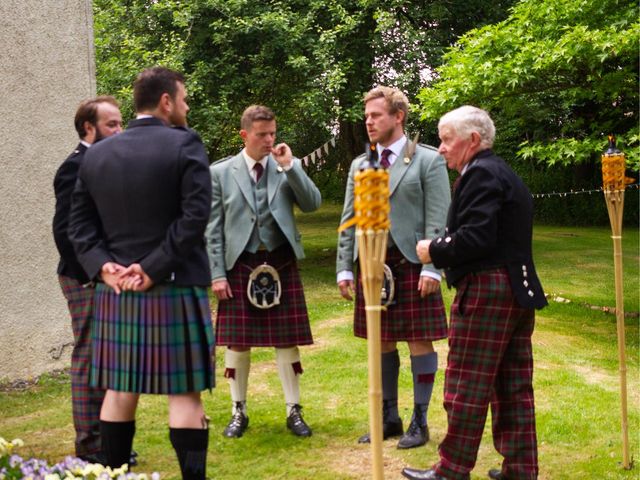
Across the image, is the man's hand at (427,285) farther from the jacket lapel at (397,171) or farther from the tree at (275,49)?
the tree at (275,49)

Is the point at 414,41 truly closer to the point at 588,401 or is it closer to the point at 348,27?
the point at 348,27

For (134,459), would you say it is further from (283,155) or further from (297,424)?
(283,155)

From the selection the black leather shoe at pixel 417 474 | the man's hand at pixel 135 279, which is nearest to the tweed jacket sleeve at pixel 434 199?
the black leather shoe at pixel 417 474

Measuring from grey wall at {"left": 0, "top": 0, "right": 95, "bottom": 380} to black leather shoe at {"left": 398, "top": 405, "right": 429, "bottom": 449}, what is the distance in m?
3.71

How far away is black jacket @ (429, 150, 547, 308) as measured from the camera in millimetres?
3809

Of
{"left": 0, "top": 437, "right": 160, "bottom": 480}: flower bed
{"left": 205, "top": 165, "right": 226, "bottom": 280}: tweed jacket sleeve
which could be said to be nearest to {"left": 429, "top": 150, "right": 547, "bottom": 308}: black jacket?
{"left": 0, "top": 437, "right": 160, "bottom": 480}: flower bed

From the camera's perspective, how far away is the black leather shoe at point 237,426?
542 centimetres

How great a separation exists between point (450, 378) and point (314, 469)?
3.91ft

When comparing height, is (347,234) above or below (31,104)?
below

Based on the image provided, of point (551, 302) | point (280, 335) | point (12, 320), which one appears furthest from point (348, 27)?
point (280, 335)

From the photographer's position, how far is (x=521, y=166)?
2384 cm

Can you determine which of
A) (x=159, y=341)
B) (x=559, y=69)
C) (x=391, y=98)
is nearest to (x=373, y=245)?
(x=159, y=341)

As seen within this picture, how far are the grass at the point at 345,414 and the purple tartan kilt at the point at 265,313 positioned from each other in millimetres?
651

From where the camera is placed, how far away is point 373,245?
2.51 m
